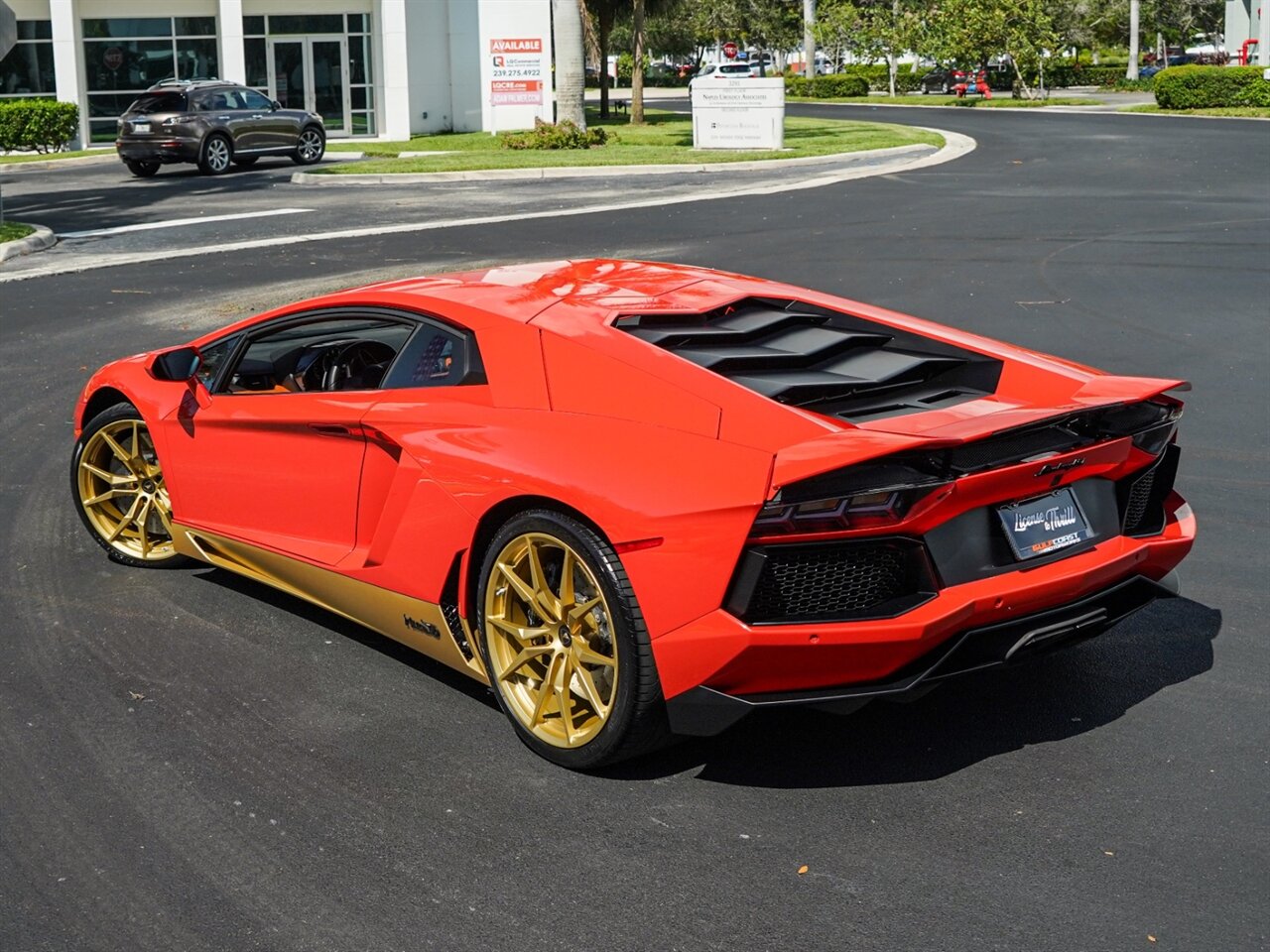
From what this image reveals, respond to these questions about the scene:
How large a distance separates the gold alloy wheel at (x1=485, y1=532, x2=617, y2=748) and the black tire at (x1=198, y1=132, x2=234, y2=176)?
28.1 metres

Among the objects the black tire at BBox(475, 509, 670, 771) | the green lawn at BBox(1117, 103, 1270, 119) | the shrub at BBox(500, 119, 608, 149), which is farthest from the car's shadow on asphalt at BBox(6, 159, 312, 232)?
the green lawn at BBox(1117, 103, 1270, 119)

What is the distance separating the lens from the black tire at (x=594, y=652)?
4.20m

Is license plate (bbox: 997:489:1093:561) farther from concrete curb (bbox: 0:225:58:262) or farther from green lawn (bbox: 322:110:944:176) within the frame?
green lawn (bbox: 322:110:944:176)

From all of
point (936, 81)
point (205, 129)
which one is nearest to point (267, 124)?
point (205, 129)

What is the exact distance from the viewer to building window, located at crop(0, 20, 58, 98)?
4253 centimetres

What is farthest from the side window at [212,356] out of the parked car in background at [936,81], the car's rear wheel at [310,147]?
the parked car in background at [936,81]

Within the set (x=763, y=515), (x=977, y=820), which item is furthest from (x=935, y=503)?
(x=977, y=820)

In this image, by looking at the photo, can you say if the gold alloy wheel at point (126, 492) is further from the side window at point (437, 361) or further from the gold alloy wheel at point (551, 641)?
the gold alloy wheel at point (551, 641)

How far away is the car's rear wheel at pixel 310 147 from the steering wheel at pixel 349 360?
28.0 meters

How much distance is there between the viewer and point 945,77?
7881cm

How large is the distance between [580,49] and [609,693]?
3277 cm

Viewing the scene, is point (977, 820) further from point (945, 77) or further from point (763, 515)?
point (945, 77)

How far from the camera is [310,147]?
1300 inches

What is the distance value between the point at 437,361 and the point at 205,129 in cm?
2772
